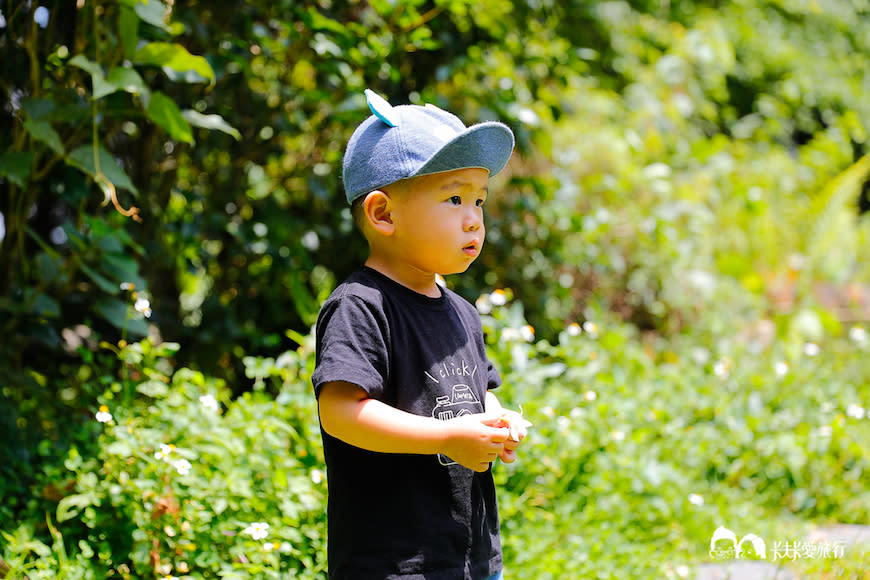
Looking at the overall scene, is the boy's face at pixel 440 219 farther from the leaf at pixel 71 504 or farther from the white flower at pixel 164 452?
the leaf at pixel 71 504

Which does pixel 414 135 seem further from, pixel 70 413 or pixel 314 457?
pixel 70 413

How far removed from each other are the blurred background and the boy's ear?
0.84m

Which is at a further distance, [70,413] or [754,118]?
[754,118]

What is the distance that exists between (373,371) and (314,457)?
1003mm

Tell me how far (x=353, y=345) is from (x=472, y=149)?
414 millimetres

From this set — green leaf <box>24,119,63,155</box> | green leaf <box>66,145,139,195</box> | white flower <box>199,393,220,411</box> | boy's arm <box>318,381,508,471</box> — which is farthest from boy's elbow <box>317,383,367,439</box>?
green leaf <box>24,119,63,155</box>

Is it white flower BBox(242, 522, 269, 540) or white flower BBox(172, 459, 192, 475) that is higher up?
white flower BBox(172, 459, 192, 475)

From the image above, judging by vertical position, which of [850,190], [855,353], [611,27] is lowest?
[855,353]

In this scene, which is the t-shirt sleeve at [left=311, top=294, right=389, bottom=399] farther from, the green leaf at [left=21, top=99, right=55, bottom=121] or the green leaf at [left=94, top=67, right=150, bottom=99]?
the green leaf at [left=21, top=99, right=55, bottom=121]

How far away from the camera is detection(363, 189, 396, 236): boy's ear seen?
1.47 metres

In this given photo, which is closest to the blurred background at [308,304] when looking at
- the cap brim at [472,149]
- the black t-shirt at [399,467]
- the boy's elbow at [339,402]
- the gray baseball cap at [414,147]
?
the black t-shirt at [399,467]

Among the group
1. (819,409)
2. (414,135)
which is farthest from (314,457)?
(819,409)

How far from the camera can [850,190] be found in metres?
5.50

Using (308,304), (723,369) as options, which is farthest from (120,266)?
(723,369)
